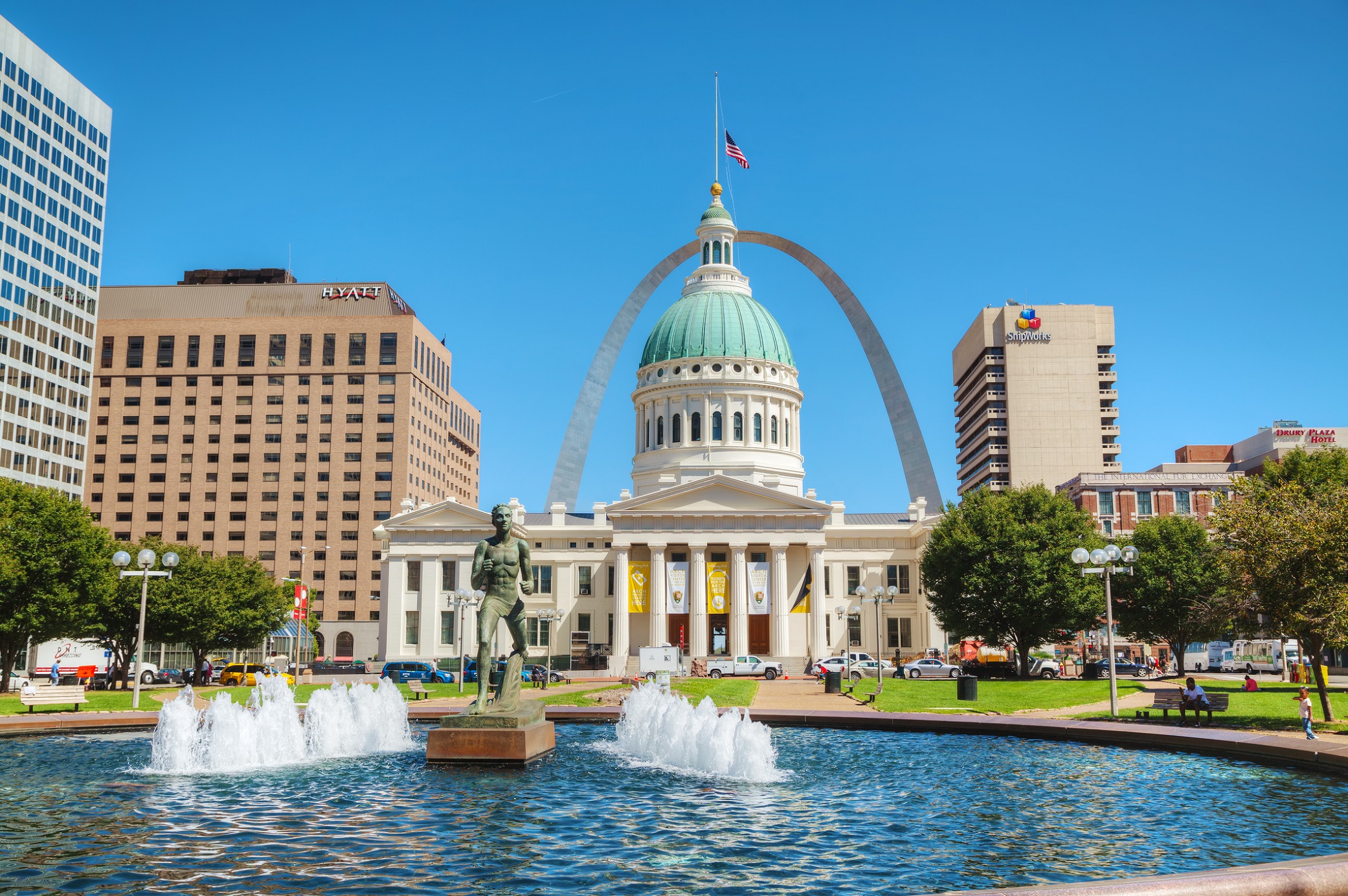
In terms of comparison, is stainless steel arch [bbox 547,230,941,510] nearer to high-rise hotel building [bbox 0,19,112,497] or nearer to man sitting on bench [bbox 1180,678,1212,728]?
high-rise hotel building [bbox 0,19,112,497]

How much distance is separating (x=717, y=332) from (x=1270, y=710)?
7684cm

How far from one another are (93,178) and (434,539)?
4939 centimetres

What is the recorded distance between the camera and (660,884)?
1424cm

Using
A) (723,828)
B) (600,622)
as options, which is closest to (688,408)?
(600,622)

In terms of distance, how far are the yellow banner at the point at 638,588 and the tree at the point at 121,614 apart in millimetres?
36186

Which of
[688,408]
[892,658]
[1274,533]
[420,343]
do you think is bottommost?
[892,658]

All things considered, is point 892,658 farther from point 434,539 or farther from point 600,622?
point 434,539

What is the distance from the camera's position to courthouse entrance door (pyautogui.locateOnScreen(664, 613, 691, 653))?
92625 mm

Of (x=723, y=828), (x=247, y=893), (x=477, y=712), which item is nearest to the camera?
(x=247, y=893)

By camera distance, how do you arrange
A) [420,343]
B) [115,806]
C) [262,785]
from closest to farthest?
1. [115,806]
2. [262,785]
3. [420,343]

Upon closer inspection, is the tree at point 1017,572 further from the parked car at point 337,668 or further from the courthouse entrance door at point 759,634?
the parked car at point 337,668

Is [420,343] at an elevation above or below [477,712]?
above

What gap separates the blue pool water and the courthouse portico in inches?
2260

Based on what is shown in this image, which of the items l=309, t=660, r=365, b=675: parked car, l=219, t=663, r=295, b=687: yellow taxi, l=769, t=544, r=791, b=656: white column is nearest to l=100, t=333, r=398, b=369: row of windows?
l=309, t=660, r=365, b=675: parked car
